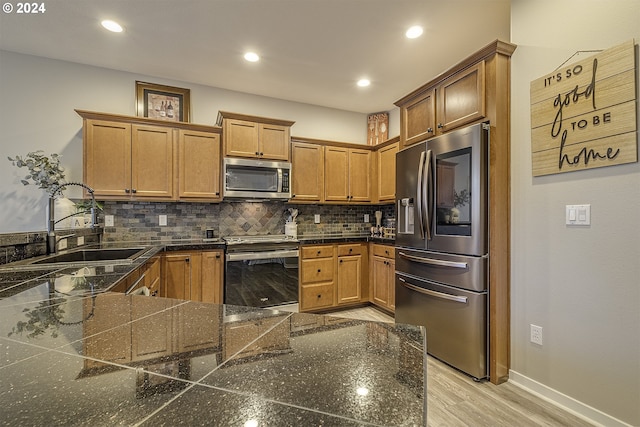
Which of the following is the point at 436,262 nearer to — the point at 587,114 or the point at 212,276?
the point at 587,114

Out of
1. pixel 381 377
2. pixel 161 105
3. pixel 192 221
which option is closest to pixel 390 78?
pixel 161 105

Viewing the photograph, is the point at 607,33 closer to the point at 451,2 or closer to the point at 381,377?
the point at 451,2

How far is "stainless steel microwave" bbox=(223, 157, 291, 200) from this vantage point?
3.13 m

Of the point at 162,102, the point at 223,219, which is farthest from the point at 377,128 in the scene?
the point at 162,102

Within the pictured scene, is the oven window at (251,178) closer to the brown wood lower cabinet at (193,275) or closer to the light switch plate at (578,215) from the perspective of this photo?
the brown wood lower cabinet at (193,275)

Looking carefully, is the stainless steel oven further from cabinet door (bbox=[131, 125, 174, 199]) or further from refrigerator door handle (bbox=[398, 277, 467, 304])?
refrigerator door handle (bbox=[398, 277, 467, 304])

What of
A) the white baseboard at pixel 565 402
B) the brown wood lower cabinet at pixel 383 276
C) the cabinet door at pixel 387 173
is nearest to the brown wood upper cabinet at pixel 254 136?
the cabinet door at pixel 387 173

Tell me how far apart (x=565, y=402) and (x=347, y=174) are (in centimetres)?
296

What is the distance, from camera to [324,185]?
148 inches

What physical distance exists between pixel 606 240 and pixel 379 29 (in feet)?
7.12

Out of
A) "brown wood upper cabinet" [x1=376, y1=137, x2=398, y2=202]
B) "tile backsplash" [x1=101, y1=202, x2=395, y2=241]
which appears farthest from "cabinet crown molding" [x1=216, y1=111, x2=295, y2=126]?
"brown wood upper cabinet" [x1=376, y1=137, x2=398, y2=202]

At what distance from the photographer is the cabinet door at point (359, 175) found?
3.92 meters

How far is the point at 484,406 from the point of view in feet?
5.67

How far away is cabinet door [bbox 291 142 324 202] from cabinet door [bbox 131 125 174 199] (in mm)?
1377
